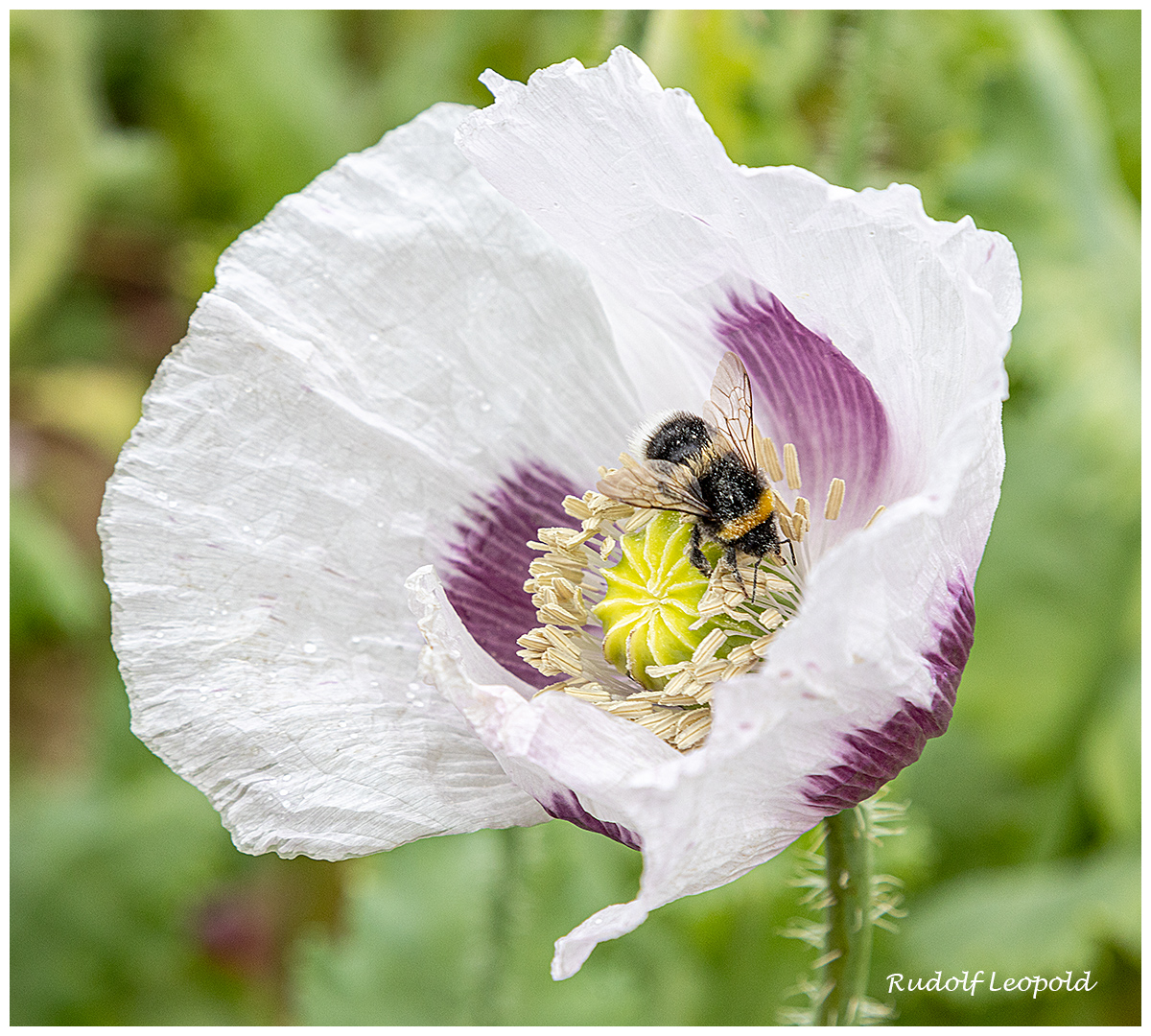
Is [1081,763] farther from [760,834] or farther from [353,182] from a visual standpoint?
[353,182]

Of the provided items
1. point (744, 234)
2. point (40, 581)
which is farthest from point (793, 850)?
point (40, 581)

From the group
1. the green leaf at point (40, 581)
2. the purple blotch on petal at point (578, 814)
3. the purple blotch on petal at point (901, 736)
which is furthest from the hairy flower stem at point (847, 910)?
the green leaf at point (40, 581)

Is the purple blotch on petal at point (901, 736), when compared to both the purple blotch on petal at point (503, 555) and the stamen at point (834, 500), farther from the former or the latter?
the purple blotch on petal at point (503, 555)

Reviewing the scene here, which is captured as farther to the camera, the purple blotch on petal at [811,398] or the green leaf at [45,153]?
the green leaf at [45,153]

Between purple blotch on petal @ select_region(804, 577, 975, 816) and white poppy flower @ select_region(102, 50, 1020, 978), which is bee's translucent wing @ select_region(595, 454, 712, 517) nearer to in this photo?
white poppy flower @ select_region(102, 50, 1020, 978)

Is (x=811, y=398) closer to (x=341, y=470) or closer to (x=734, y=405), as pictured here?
(x=734, y=405)

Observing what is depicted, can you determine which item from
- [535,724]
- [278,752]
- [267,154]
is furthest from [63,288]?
[535,724]
